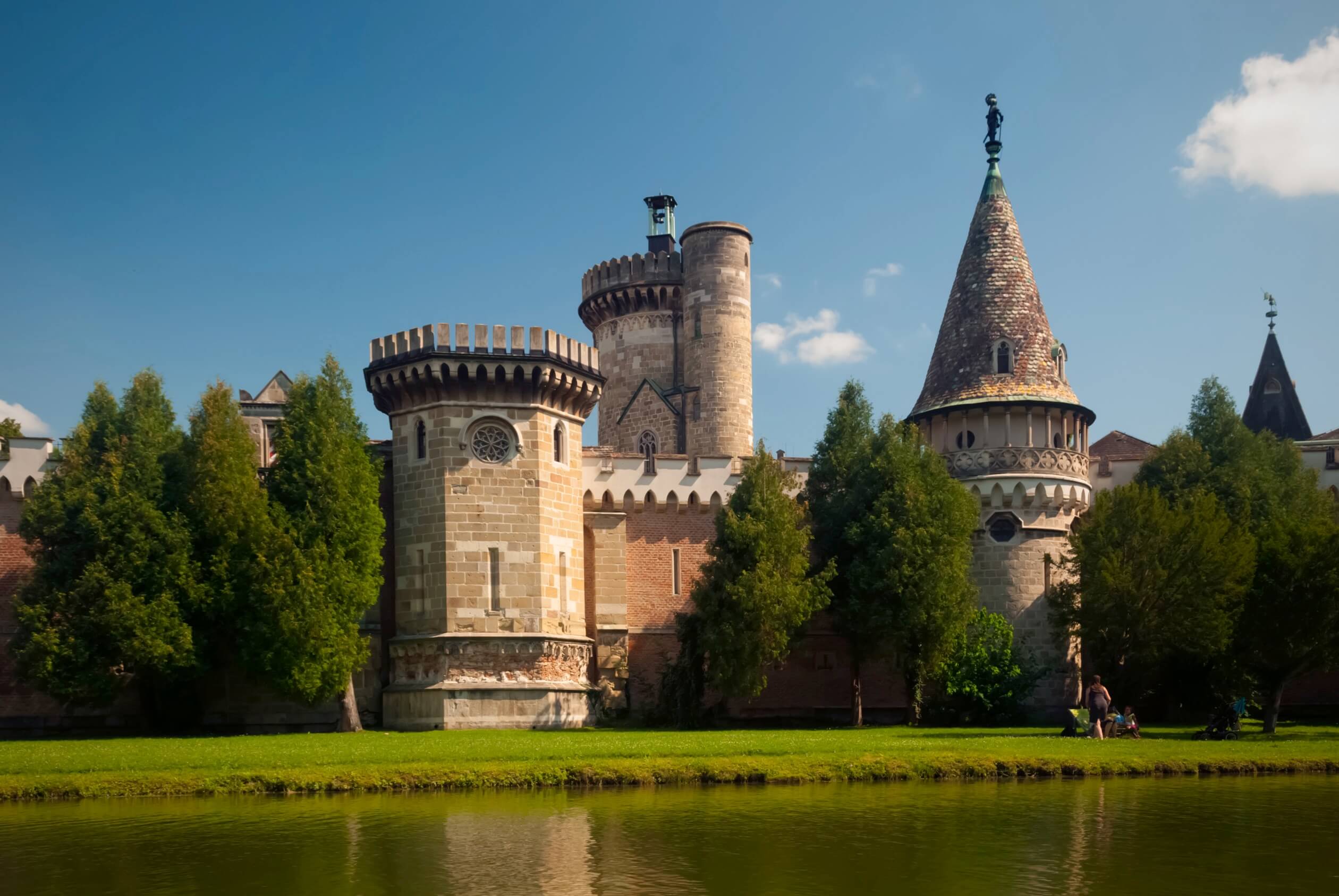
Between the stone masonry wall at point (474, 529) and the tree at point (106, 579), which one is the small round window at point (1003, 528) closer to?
the stone masonry wall at point (474, 529)

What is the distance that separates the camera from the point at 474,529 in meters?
39.7

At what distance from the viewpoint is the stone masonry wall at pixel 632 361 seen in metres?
57.6

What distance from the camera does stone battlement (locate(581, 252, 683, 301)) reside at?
2267 inches

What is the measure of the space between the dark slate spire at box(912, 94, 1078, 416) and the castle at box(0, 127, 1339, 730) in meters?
0.07

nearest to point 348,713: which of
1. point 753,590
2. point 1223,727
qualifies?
point 753,590

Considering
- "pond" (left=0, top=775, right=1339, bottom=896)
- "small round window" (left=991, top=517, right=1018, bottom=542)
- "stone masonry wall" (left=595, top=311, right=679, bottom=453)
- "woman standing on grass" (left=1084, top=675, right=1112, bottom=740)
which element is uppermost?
"stone masonry wall" (left=595, top=311, right=679, bottom=453)

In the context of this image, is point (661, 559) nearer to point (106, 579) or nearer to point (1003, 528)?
point (1003, 528)

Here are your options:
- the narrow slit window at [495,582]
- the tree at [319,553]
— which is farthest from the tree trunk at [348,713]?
the narrow slit window at [495,582]

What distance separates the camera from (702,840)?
18156 mm

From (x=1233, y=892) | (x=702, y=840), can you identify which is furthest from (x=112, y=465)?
(x=1233, y=892)

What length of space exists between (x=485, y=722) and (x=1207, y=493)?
2326 centimetres

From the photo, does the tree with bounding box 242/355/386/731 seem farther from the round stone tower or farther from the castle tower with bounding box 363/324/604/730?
the round stone tower

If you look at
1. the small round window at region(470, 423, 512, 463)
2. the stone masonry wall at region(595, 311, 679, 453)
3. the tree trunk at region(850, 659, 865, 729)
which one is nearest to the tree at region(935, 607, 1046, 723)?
the tree trunk at region(850, 659, 865, 729)

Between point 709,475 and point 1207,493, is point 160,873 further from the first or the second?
point 1207,493
